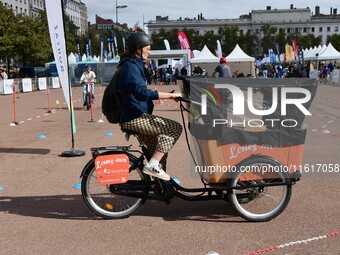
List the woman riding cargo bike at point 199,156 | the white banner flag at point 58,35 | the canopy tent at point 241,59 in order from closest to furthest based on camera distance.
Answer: the woman riding cargo bike at point 199,156 < the white banner flag at point 58,35 < the canopy tent at point 241,59

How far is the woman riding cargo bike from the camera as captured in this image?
4645 millimetres

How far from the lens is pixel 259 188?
488cm

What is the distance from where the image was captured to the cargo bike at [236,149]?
15.3 ft

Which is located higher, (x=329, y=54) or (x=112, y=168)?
(x=329, y=54)

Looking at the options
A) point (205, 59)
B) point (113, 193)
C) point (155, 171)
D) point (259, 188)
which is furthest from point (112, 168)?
point (205, 59)

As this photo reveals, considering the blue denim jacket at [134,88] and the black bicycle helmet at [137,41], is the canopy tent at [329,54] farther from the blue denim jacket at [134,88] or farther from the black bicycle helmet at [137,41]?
the blue denim jacket at [134,88]

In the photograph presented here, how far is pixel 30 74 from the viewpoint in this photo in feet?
178

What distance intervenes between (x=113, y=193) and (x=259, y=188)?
1475 mm

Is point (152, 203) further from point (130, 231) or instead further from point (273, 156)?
point (273, 156)

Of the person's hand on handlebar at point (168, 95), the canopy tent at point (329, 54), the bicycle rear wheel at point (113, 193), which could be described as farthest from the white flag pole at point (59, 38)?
the canopy tent at point (329, 54)

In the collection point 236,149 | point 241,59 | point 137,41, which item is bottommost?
point 236,149

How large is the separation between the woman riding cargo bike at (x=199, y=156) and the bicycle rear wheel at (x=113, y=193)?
10mm

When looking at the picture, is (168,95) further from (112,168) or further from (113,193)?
(113,193)

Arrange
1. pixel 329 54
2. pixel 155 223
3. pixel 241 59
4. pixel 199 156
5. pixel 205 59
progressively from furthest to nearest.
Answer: pixel 329 54 < pixel 205 59 < pixel 241 59 < pixel 199 156 < pixel 155 223
